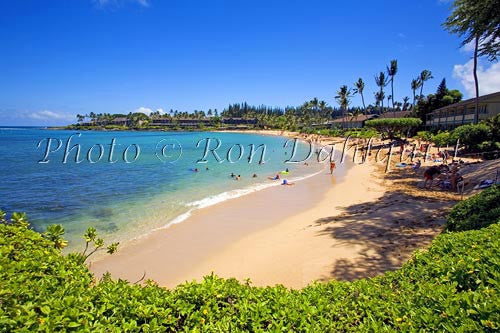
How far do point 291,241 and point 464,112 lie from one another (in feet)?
154

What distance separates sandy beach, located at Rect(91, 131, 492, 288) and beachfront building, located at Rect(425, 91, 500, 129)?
33763 mm

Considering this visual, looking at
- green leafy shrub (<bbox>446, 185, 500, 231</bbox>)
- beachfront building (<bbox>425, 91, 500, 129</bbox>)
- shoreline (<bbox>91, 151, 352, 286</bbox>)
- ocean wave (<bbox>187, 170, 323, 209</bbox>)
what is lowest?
ocean wave (<bbox>187, 170, 323, 209</bbox>)

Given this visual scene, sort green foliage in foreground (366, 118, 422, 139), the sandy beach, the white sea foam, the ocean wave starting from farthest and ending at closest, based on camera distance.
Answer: green foliage in foreground (366, 118, 422, 139)
the ocean wave
the white sea foam
the sandy beach

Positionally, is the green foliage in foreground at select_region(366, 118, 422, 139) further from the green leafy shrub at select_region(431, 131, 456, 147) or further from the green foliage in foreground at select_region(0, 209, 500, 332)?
the green foliage in foreground at select_region(0, 209, 500, 332)

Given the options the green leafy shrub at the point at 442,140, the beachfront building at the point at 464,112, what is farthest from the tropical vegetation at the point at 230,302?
the beachfront building at the point at 464,112

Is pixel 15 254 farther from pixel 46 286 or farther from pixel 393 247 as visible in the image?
pixel 393 247

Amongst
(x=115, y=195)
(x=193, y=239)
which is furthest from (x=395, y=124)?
(x=193, y=239)

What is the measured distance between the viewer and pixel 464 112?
144ft

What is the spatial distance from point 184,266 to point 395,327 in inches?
308

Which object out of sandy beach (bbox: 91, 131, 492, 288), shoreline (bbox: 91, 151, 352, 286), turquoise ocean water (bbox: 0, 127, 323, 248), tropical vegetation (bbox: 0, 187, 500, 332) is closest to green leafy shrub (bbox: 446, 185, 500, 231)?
sandy beach (bbox: 91, 131, 492, 288)

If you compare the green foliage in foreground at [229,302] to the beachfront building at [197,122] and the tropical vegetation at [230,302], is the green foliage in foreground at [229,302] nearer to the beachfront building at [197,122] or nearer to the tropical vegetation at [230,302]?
the tropical vegetation at [230,302]

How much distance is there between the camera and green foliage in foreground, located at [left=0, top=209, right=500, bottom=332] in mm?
2217

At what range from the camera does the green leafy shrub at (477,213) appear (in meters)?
5.98

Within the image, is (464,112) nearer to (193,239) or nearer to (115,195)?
(193,239)
